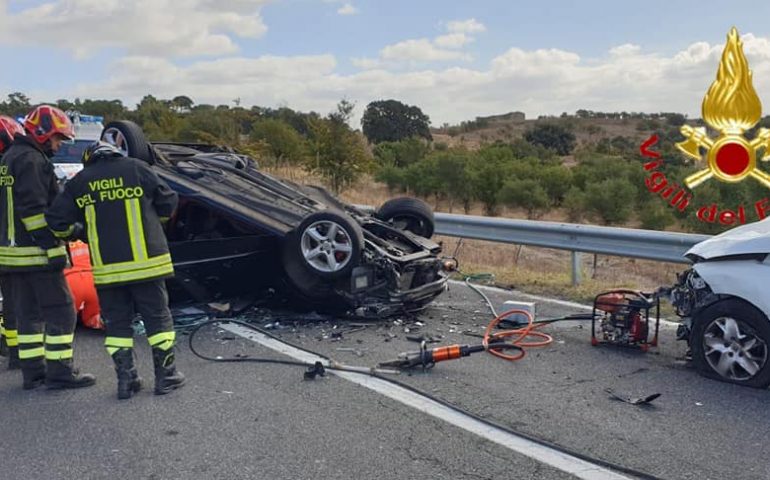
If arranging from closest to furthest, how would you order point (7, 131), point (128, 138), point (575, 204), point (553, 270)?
1. point (7, 131)
2. point (128, 138)
3. point (553, 270)
4. point (575, 204)

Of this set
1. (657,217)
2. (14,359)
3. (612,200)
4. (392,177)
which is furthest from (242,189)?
(392,177)

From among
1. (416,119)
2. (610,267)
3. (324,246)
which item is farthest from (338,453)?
(416,119)

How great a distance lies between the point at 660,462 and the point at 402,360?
1961mm

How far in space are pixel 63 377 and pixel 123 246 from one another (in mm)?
1018

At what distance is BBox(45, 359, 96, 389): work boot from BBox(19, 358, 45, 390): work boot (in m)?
0.11

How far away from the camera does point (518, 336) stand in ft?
19.4

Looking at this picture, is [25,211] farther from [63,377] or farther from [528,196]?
[528,196]

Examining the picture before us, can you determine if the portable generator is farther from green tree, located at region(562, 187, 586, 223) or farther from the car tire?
green tree, located at region(562, 187, 586, 223)

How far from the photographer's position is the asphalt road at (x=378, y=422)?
3580mm

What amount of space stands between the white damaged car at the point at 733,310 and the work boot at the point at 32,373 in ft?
14.6

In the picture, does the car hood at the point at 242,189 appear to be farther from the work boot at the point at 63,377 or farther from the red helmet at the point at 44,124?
the work boot at the point at 63,377

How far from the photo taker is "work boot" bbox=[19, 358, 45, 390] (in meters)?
4.95

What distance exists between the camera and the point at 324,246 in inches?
246

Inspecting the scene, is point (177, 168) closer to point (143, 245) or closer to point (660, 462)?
point (143, 245)
